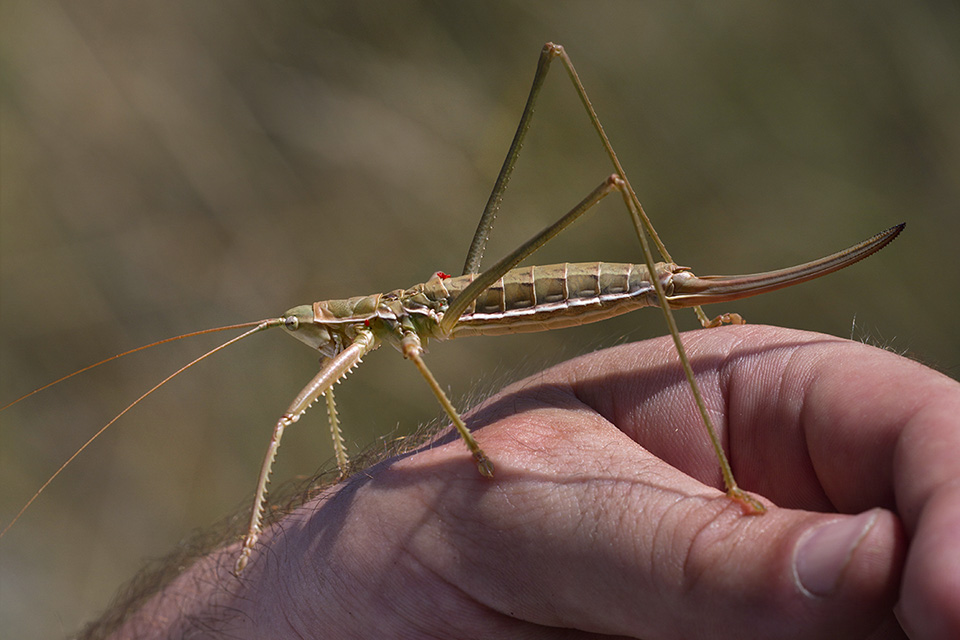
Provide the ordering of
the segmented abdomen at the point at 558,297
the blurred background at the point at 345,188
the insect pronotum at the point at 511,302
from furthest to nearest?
the blurred background at the point at 345,188 < the segmented abdomen at the point at 558,297 < the insect pronotum at the point at 511,302

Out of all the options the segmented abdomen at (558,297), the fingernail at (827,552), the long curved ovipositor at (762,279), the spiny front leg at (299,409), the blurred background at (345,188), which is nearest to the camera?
the fingernail at (827,552)

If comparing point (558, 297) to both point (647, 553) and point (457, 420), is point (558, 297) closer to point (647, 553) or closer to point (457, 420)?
point (457, 420)

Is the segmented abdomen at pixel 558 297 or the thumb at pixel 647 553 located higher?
the segmented abdomen at pixel 558 297

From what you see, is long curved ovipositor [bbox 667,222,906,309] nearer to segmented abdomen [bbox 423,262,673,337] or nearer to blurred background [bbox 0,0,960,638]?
segmented abdomen [bbox 423,262,673,337]


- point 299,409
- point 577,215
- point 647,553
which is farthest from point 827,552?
point 299,409

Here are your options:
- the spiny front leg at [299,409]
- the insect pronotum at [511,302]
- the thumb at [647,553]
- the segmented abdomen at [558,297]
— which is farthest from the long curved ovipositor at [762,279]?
the spiny front leg at [299,409]

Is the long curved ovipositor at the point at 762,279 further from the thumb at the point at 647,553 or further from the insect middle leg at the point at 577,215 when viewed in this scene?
the thumb at the point at 647,553

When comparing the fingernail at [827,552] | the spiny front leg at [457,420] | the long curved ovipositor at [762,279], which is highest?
the spiny front leg at [457,420]

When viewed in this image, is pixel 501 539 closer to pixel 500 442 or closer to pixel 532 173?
pixel 500 442
